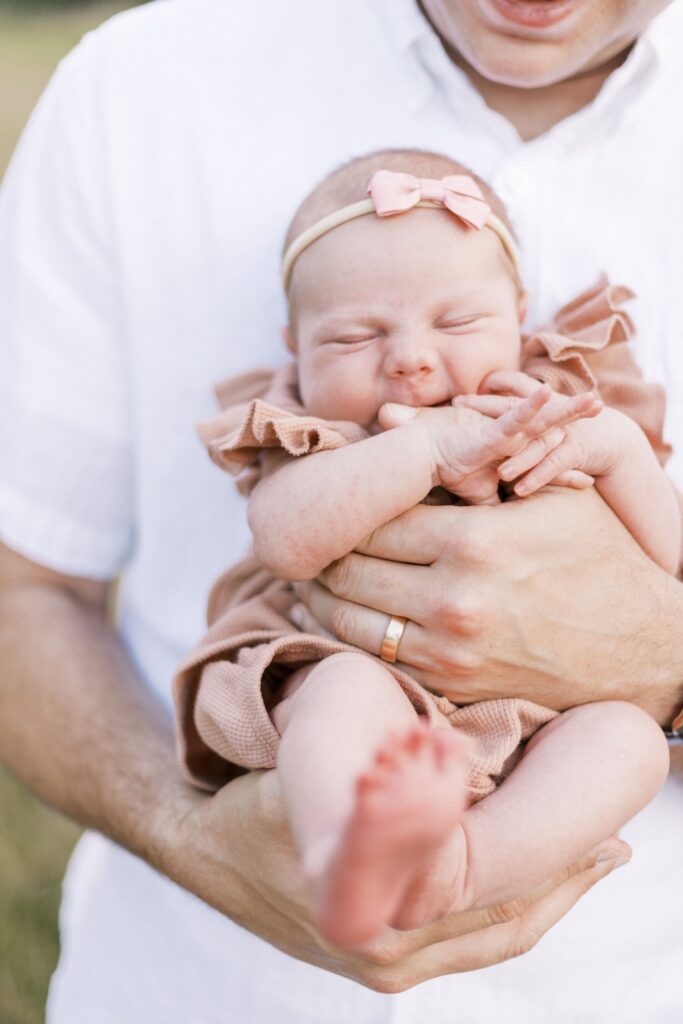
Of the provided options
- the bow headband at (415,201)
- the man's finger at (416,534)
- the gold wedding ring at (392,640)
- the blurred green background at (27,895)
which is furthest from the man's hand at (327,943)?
the blurred green background at (27,895)

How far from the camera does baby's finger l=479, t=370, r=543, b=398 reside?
5.15ft

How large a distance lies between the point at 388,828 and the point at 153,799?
91 cm

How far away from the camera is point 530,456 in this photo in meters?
1.46

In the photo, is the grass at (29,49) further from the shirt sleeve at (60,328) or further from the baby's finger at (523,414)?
the baby's finger at (523,414)

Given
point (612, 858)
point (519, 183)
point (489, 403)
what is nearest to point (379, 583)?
point (489, 403)

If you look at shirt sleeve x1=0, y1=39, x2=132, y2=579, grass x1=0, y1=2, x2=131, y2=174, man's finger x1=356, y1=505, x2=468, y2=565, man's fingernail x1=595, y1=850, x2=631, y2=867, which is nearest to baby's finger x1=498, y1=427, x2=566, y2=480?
man's finger x1=356, y1=505, x2=468, y2=565

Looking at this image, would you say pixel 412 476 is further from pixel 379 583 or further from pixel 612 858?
pixel 612 858

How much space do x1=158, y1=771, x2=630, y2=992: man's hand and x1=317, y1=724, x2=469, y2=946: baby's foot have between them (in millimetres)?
A: 400

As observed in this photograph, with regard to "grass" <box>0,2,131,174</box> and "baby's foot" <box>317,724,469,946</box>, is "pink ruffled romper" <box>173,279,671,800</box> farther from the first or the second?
"grass" <box>0,2,131,174</box>

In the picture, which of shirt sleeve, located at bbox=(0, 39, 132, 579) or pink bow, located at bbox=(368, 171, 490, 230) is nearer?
pink bow, located at bbox=(368, 171, 490, 230)

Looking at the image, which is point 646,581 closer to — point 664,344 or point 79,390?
point 664,344

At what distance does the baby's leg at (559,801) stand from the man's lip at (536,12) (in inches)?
42.6

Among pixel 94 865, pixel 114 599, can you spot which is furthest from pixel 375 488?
pixel 114 599

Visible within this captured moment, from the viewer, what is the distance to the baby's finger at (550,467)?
1.49 metres
